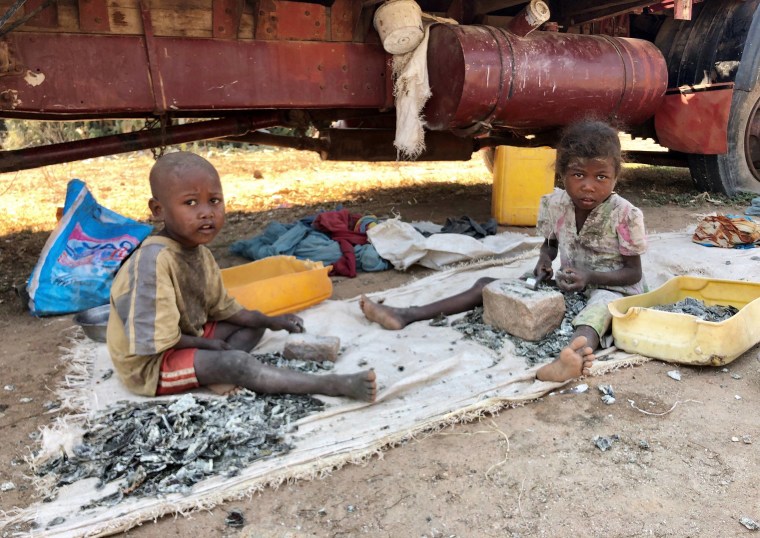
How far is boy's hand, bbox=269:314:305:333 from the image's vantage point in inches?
119

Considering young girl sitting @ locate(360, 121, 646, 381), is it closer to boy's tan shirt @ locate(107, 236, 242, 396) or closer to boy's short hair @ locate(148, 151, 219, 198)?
boy's tan shirt @ locate(107, 236, 242, 396)

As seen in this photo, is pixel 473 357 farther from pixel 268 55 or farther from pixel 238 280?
pixel 268 55

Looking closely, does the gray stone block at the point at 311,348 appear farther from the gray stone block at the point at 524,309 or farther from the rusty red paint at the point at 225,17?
the rusty red paint at the point at 225,17

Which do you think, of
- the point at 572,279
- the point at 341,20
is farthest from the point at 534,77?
the point at 572,279

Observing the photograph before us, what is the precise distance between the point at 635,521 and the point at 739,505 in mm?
356

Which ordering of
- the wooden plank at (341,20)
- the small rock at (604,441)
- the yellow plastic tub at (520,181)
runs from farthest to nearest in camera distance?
the yellow plastic tub at (520,181)
the wooden plank at (341,20)
the small rock at (604,441)

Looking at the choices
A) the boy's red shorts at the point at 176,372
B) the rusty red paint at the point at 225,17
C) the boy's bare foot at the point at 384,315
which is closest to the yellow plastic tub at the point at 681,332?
the boy's bare foot at the point at 384,315

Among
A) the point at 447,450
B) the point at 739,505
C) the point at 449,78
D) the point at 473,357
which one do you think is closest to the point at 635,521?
the point at 739,505

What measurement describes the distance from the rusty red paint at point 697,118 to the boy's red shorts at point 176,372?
5.28 metres

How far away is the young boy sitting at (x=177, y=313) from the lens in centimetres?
236

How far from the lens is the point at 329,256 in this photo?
14.6ft

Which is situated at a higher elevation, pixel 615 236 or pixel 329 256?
pixel 615 236

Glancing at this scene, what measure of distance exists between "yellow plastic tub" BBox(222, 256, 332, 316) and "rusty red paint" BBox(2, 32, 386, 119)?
1121 millimetres

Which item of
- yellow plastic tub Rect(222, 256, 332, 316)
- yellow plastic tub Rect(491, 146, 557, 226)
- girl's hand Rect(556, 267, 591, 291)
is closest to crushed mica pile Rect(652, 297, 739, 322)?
girl's hand Rect(556, 267, 591, 291)
